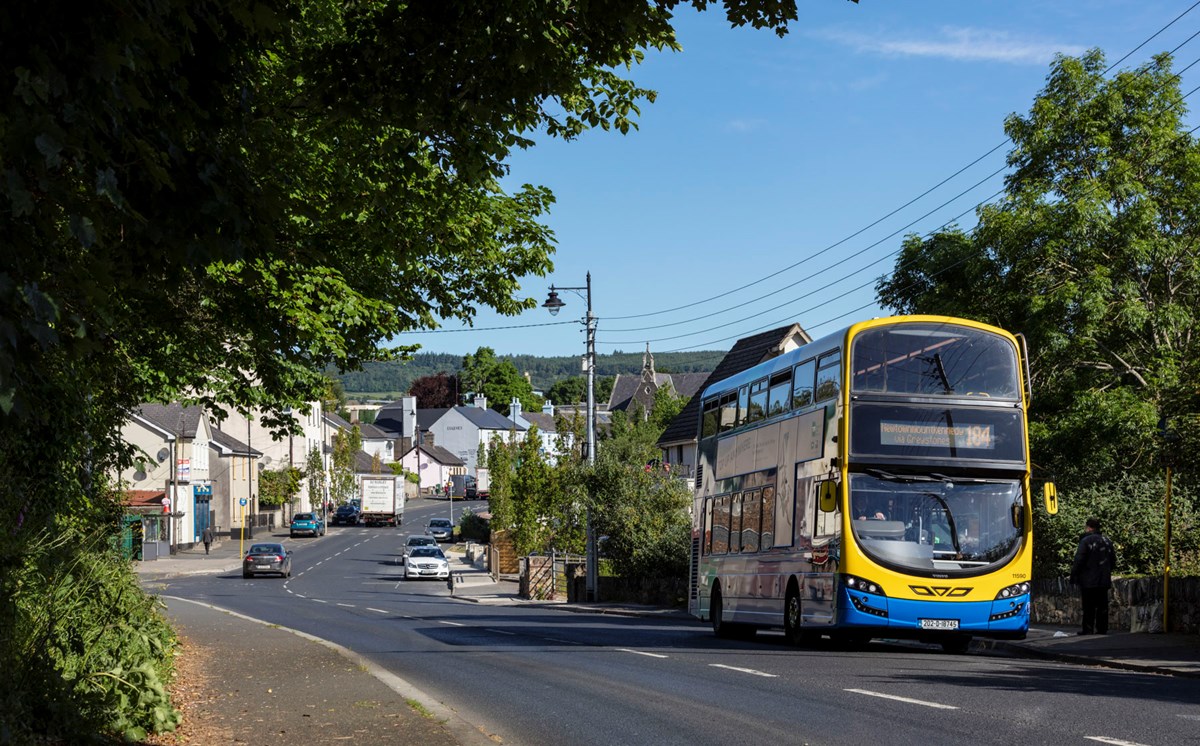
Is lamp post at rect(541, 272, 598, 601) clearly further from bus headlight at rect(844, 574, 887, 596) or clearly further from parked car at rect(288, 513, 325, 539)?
parked car at rect(288, 513, 325, 539)

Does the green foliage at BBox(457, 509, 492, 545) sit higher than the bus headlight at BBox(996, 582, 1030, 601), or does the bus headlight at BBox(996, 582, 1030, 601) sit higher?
the bus headlight at BBox(996, 582, 1030, 601)

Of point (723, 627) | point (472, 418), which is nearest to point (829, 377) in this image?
point (723, 627)

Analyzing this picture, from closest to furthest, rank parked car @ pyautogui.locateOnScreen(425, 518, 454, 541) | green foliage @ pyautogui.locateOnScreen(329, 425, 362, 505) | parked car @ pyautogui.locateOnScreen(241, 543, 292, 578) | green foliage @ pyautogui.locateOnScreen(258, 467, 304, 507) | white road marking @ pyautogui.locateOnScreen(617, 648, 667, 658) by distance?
white road marking @ pyautogui.locateOnScreen(617, 648, 667, 658)
parked car @ pyautogui.locateOnScreen(241, 543, 292, 578)
parked car @ pyautogui.locateOnScreen(425, 518, 454, 541)
green foliage @ pyautogui.locateOnScreen(258, 467, 304, 507)
green foliage @ pyautogui.locateOnScreen(329, 425, 362, 505)

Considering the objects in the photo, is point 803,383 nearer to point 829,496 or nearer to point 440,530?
point 829,496

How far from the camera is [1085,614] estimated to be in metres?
20.6

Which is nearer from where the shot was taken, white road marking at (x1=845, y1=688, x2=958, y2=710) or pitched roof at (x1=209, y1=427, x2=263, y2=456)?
white road marking at (x1=845, y1=688, x2=958, y2=710)

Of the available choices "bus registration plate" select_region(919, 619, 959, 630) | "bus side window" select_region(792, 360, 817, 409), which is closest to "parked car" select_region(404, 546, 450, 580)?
"bus side window" select_region(792, 360, 817, 409)

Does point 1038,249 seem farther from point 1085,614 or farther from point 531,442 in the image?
point 531,442

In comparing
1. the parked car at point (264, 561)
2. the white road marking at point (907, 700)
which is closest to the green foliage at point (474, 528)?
the parked car at point (264, 561)

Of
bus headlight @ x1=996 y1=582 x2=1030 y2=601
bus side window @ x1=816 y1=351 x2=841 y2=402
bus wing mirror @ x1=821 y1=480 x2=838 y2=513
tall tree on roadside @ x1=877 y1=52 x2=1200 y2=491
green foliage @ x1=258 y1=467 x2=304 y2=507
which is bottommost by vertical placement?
green foliage @ x1=258 y1=467 x2=304 y2=507

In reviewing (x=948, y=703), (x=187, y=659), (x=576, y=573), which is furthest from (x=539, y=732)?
(x=576, y=573)

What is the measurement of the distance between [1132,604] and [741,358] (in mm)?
51562

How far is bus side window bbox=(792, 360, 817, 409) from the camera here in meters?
20.0

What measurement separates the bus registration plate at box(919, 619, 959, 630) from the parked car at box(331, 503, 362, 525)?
102m
